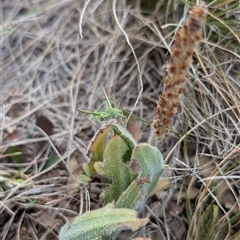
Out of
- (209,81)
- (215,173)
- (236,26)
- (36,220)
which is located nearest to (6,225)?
(36,220)

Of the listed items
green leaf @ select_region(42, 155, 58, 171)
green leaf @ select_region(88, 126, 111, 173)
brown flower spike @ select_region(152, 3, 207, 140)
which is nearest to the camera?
brown flower spike @ select_region(152, 3, 207, 140)

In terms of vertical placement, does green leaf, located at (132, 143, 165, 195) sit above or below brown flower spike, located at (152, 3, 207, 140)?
below

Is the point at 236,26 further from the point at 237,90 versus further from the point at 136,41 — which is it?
the point at 136,41

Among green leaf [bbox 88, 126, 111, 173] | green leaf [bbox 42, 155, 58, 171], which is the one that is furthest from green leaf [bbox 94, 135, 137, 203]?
green leaf [bbox 42, 155, 58, 171]

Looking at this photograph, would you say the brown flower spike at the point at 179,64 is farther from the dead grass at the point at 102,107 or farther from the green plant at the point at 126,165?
the dead grass at the point at 102,107

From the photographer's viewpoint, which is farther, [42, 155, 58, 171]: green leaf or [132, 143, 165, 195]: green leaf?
[42, 155, 58, 171]: green leaf

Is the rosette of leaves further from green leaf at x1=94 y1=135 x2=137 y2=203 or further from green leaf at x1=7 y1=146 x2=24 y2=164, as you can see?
green leaf at x1=7 y1=146 x2=24 y2=164

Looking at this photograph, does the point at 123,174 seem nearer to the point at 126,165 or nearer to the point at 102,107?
the point at 126,165
